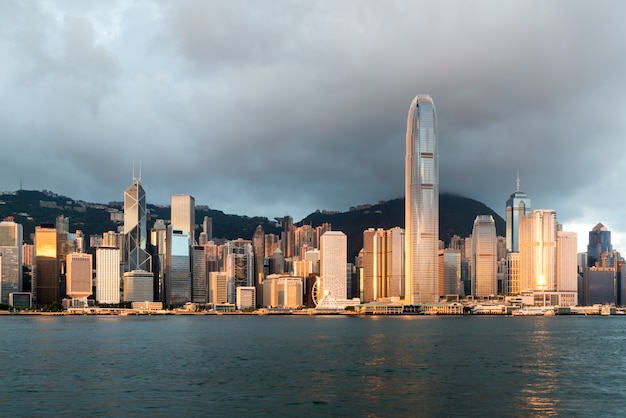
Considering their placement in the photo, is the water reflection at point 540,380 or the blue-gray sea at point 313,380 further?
the water reflection at point 540,380

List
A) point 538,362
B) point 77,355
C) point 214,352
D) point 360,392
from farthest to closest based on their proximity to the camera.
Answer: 1. point 214,352
2. point 77,355
3. point 538,362
4. point 360,392

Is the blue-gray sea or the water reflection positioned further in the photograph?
the water reflection

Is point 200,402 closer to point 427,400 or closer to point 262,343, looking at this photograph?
point 427,400

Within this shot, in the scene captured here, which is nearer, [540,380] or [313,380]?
[313,380]

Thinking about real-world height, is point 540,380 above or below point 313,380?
below

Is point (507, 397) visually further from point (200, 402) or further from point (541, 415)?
point (200, 402)

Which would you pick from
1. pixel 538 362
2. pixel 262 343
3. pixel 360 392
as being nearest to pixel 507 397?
pixel 360 392

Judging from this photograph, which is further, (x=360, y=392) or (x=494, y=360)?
(x=494, y=360)

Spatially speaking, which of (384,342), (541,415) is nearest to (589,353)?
(384,342)

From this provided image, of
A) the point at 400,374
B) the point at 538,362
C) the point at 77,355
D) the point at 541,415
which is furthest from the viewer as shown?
the point at 77,355

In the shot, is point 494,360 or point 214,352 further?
point 214,352
